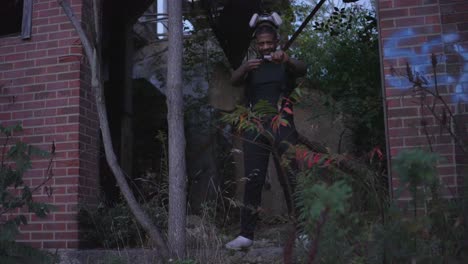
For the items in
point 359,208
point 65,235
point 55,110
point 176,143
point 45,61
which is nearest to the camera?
point 359,208

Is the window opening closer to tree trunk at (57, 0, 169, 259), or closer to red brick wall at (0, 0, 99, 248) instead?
red brick wall at (0, 0, 99, 248)

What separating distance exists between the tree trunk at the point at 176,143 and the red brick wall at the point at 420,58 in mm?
1589

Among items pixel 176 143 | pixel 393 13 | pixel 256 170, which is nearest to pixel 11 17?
pixel 176 143

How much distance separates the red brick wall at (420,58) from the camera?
3990 mm

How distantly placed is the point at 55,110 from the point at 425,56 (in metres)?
3.25

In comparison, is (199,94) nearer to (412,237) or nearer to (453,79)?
(453,79)

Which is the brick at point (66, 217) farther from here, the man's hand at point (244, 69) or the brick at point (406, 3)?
the brick at point (406, 3)

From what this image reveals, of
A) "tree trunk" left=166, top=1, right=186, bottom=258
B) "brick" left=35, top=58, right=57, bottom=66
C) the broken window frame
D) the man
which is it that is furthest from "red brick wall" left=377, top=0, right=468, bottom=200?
the broken window frame

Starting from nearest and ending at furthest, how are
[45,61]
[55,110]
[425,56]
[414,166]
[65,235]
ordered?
[414,166], [425,56], [65,235], [55,110], [45,61]

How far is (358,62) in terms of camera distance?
6727 millimetres

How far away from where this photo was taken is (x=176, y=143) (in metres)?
3.75

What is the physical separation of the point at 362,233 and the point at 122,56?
5512 mm

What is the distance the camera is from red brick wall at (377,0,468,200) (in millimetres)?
3990

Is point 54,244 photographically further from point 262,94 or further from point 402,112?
point 402,112
